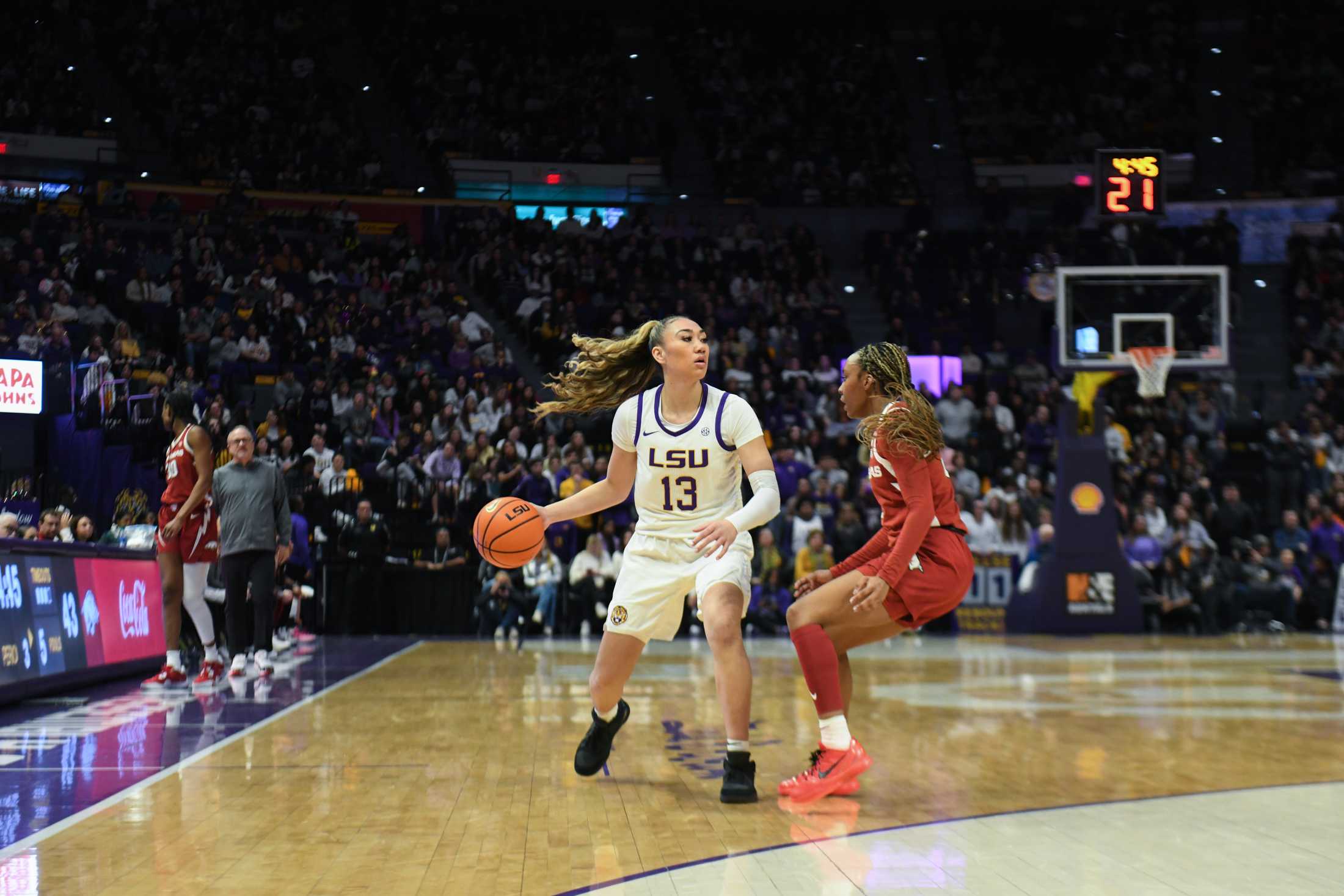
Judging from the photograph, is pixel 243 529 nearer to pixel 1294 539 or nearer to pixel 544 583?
pixel 544 583

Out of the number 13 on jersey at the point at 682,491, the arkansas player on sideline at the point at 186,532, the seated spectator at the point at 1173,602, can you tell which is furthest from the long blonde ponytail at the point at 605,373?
the seated spectator at the point at 1173,602

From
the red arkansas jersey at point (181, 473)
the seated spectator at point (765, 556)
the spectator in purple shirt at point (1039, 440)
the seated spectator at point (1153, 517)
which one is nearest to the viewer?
the red arkansas jersey at point (181, 473)

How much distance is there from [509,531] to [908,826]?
2011 millimetres

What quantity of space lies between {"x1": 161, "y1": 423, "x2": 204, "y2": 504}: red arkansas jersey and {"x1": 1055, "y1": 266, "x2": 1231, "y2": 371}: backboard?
1056 cm

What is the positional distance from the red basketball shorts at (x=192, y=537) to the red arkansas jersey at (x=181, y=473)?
6 cm

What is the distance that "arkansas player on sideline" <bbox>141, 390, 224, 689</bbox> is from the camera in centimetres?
927

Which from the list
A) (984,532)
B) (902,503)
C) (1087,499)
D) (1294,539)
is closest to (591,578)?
(984,532)

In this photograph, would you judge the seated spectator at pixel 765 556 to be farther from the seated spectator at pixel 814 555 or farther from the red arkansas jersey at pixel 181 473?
the red arkansas jersey at pixel 181 473

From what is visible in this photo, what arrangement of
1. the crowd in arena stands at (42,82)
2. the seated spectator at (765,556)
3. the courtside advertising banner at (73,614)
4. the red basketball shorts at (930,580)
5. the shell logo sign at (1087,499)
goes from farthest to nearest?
the crowd in arena stands at (42,82) < the shell logo sign at (1087,499) < the seated spectator at (765,556) < the courtside advertising banner at (73,614) < the red basketball shorts at (930,580)

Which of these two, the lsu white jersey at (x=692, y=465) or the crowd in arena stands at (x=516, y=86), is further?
the crowd in arena stands at (x=516, y=86)

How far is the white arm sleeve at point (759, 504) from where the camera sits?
5.32 metres

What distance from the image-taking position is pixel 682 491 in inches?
221

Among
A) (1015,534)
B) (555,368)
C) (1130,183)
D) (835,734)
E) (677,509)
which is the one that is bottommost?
(835,734)

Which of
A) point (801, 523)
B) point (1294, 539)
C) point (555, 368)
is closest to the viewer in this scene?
point (801, 523)
